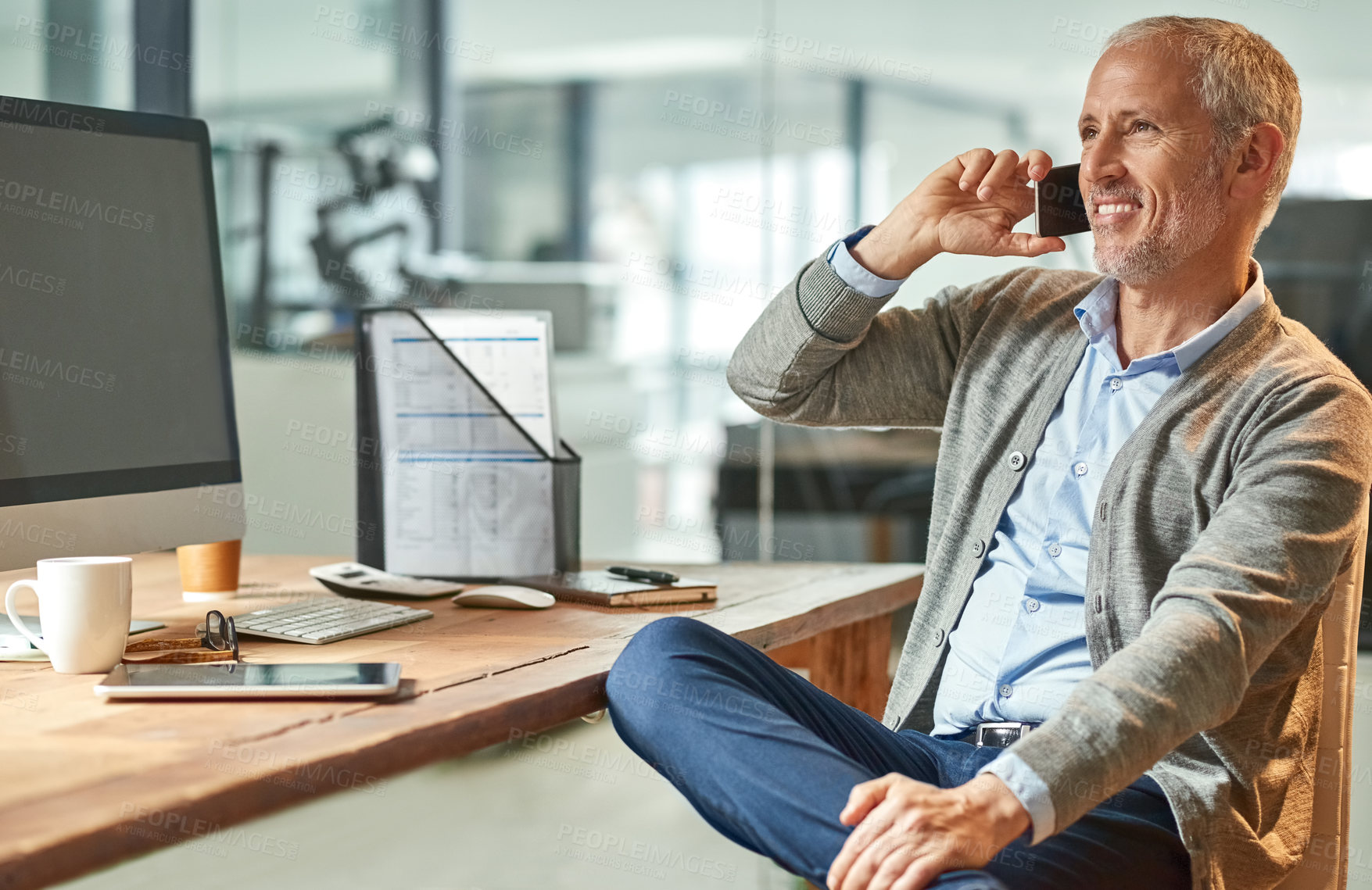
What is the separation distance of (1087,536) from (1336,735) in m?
0.32

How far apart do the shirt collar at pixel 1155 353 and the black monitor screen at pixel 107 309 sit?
1.02m

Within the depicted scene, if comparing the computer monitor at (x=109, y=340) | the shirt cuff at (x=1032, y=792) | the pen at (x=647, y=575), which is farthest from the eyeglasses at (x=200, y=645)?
the shirt cuff at (x=1032, y=792)

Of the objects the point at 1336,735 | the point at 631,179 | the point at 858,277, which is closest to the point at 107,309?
the point at 858,277

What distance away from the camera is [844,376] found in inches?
67.4

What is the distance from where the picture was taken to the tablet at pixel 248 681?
1102 millimetres

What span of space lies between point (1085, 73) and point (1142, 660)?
2.44m

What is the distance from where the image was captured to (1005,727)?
143 cm

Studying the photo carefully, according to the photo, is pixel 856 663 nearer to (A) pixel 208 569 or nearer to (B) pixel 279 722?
(A) pixel 208 569

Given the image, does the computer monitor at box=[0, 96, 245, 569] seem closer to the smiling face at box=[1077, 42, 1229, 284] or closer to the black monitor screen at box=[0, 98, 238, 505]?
the black monitor screen at box=[0, 98, 238, 505]

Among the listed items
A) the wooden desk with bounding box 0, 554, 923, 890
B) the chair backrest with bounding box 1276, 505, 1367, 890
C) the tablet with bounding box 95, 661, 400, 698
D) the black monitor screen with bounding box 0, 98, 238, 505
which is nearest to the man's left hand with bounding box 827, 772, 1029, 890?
the wooden desk with bounding box 0, 554, 923, 890

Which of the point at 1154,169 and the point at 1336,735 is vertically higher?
the point at 1154,169

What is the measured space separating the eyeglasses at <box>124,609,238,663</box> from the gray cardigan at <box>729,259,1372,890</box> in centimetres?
73

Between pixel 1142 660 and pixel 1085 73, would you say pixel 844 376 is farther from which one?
pixel 1085 73

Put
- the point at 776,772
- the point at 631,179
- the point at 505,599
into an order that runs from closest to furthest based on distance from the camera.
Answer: the point at 776,772
the point at 505,599
the point at 631,179
